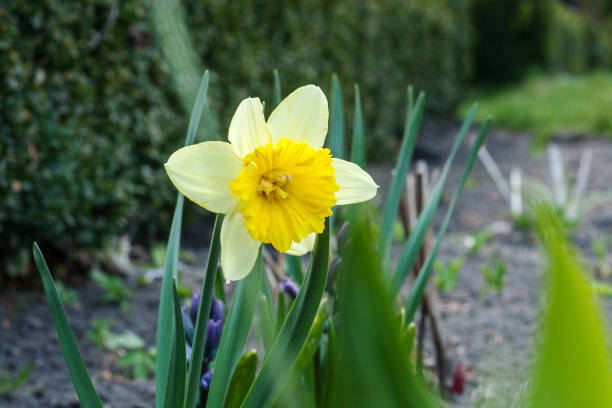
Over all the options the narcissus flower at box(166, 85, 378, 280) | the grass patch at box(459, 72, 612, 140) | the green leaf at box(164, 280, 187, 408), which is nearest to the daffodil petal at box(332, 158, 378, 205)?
the narcissus flower at box(166, 85, 378, 280)

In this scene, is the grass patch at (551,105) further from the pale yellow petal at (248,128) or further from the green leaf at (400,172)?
the pale yellow petal at (248,128)

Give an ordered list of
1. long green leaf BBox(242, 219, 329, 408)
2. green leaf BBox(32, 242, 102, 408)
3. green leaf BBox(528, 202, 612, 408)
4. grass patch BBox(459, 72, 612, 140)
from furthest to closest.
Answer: grass patch BBox(459, 72, 612, 140) → green leaf BBox(32, 242, 102, 408) → long green leaf BBox(242, 219, 329, 408) → green leaf BBox(528, 202, 612, 408)

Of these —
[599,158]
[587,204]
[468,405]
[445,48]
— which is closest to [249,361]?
[468,405]

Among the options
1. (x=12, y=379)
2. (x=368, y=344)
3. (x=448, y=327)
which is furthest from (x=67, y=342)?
(x=448, y=327)

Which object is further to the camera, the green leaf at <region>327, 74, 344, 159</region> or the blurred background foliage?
the blurred background foliage

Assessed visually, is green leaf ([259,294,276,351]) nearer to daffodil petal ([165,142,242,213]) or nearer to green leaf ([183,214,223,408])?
green leaf ([183,214,223,408])

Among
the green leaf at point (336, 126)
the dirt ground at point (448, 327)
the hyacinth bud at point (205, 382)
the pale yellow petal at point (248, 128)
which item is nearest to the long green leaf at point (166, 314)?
the hyacinth bud at point (205, 382)

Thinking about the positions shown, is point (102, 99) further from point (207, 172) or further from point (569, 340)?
point (569, 340)
